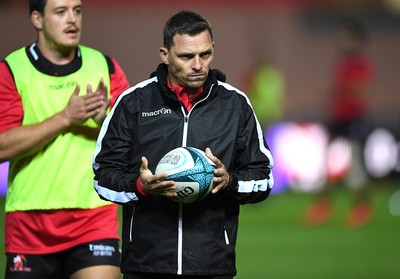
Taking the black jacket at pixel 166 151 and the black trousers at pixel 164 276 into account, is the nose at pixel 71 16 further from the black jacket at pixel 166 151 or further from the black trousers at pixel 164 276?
the black trousers at pixel 164 276

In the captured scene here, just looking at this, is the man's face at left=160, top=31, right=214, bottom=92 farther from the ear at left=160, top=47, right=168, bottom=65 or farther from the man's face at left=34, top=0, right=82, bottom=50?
the man's face at left=34, top=0, right=82, bottom=50

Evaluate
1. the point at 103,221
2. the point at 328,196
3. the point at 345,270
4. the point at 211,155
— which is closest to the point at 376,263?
the point at 345,270

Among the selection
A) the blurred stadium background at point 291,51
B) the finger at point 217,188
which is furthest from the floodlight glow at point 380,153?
the finger at point 217,188

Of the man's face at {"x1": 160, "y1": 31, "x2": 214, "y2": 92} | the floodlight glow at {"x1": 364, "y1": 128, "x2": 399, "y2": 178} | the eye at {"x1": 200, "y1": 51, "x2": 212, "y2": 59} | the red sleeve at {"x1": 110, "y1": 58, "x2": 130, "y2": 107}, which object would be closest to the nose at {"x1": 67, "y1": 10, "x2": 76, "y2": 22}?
the red sleeve at {"x1": 110, "y1": 58, "x2": 130, "y2": 107}

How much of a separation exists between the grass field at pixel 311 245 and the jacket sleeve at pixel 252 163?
4.88 meters

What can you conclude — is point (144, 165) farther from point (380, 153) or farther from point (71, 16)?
point (380, 153)

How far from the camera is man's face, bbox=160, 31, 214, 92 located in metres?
5.63

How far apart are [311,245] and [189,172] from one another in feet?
26.0

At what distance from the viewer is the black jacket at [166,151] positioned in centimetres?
559

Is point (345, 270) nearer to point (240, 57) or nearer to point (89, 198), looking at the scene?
point (89, 198)

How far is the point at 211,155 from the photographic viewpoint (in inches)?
214

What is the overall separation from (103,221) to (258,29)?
1859cm

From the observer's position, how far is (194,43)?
565 centimetres

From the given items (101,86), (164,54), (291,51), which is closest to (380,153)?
(291,51)
